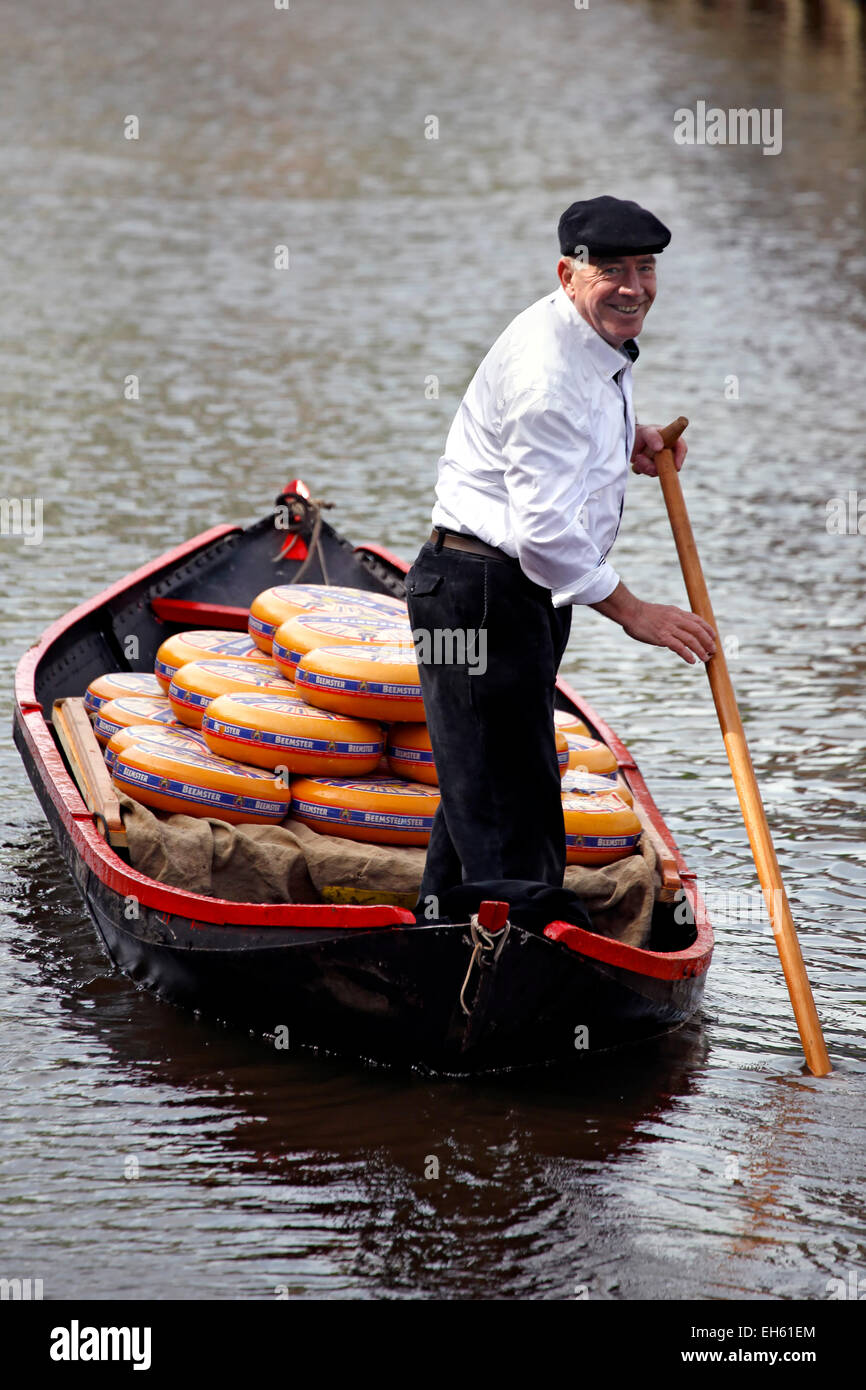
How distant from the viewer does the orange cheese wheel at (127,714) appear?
25.3 feet

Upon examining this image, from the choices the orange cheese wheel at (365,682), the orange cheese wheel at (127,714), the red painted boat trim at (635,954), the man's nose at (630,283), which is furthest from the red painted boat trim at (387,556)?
Result: the man's nose at (630,283)

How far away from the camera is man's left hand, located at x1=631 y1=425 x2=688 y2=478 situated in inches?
251

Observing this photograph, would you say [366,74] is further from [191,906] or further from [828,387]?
[191,906]

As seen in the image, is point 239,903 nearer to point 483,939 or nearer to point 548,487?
point 483,939

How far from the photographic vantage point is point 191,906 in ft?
20.8

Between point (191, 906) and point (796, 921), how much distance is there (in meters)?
2.59

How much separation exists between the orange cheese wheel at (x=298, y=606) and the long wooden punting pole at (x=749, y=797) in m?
1.81

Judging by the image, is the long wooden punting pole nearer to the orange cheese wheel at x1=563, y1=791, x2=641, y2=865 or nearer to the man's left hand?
the man's left hand

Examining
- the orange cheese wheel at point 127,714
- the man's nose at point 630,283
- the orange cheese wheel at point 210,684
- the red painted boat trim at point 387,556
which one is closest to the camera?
the man's nose at point 630,283

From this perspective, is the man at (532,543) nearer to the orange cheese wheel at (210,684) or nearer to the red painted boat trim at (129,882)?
the red painted boat trim at (129,882)

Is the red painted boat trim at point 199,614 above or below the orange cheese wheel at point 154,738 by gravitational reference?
above

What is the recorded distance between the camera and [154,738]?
7289 mm

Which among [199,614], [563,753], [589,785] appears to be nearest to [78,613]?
[199,614]

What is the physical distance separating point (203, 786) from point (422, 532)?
20.0 feet
